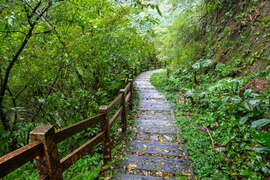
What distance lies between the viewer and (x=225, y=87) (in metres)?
3.73

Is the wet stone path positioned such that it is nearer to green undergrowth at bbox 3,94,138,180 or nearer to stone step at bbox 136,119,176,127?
stone step at bbox 136,119,176,127

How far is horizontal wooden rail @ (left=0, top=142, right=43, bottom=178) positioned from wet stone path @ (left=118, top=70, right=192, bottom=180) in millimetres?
1589

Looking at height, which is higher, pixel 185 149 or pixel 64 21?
pixel 64 21

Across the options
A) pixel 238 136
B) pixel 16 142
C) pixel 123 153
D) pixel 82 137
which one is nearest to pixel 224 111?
pixel 238 136

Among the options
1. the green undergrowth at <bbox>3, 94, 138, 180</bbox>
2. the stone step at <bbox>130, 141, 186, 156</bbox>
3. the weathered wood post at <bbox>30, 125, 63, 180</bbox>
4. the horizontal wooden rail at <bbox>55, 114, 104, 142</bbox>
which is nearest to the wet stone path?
the stone step at <bbox>130, 141, 186, 156</bbox>

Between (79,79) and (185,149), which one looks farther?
(79,79)

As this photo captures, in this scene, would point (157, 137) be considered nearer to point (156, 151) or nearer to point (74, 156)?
point (156, 151)

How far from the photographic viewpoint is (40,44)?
3.87 metres

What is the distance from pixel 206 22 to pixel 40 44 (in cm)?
731

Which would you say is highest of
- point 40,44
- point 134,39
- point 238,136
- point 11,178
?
point 134,39

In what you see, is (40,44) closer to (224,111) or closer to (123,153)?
(123,153)

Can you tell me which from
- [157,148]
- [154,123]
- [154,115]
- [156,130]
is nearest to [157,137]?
[156,130]

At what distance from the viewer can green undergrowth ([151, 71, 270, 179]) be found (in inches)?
89.3

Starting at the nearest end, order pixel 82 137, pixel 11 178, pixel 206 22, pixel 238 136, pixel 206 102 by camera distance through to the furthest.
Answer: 1. pixel 238 136
2. pixel 11 178
3. pixel 82 137
4. pixel 206 102
5. pixel 206 22
